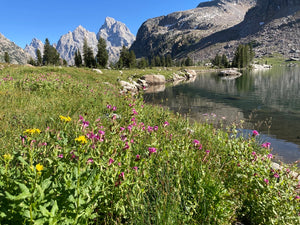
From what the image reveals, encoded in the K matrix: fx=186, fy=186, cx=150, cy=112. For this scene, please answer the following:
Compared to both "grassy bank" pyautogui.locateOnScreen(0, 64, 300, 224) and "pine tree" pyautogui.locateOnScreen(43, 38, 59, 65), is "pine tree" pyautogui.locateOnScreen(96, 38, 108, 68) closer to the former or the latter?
"pine tree" pyautogui.locateOnScreen(43, 38, 59, 65)

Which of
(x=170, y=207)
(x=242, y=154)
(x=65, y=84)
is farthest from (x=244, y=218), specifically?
(x=65, y=84)

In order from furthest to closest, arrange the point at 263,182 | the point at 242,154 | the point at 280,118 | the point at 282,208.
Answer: the point at 280,118
the point at 242,154
the point at 263,182
the point at 282,208

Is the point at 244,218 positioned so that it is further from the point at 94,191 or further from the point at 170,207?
the point at 94,191

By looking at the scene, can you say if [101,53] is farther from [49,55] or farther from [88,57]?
[49,55]

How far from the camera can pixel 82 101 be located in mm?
9477

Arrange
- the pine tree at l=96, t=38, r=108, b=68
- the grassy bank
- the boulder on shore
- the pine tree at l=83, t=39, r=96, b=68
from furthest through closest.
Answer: the pine tree at l=83, t=39, r=96, b=68 < the pine tree at l=96, t=38, r=108, b=68 < the boulder on shore < the grassy bank

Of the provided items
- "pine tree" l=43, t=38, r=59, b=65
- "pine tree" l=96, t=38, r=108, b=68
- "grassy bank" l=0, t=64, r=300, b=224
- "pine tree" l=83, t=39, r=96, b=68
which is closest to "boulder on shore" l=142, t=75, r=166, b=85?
"grassy bank" l=0, t=64, r=300, b=224

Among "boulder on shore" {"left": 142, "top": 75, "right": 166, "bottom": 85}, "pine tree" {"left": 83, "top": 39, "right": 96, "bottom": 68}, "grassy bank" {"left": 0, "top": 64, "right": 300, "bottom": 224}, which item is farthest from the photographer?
"pine tree" {"left": 83, "top": 39, "right": 96, "bottom": 68}

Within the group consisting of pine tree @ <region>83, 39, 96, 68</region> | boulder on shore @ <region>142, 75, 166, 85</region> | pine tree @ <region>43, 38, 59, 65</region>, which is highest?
pine tree @ <region>43, 38, 59, 65</region>

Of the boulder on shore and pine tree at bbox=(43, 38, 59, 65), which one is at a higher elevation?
pine tree at bbox=(43, 38, 59, 65)

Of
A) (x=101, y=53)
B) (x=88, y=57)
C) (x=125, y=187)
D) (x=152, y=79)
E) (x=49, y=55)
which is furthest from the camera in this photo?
(x=49, y=55)

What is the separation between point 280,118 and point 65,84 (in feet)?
48.6

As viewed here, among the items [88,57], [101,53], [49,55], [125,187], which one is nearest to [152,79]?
[101,53]

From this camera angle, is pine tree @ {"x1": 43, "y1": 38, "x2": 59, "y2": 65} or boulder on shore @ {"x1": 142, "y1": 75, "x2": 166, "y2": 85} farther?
pine tree @ {"x1": 43, "y1": 38, "x2": 59, "y2": 65}
